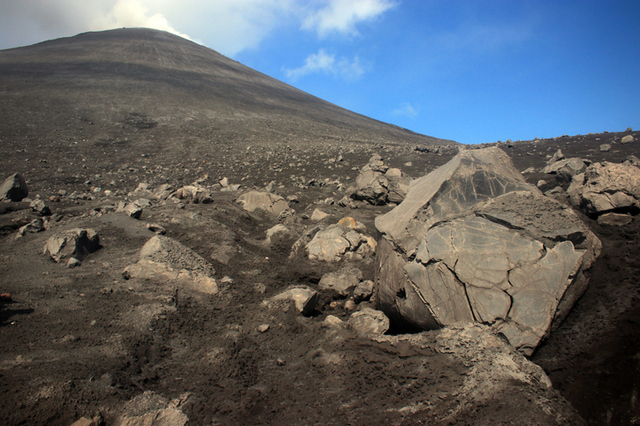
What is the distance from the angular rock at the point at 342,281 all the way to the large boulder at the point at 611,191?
2697mm

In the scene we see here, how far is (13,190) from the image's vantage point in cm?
589

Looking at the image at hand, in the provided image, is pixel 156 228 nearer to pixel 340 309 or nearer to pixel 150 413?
pixel 340 309

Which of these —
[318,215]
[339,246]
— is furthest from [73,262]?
[318,215]

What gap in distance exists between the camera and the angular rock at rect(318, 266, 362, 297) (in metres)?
4.18

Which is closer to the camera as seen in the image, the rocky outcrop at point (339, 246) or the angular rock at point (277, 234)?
the rocky outcrop at point (339, 246)

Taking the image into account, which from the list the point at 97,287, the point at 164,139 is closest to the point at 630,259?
the point at 97,287

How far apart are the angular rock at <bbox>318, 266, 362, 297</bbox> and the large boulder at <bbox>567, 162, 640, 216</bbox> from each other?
2.70 metres

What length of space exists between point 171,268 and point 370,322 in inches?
92.3

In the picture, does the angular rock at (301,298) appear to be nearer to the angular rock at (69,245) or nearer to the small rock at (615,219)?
the angular rock at (69,245)

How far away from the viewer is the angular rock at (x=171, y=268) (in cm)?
372

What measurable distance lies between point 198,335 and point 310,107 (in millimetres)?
26655

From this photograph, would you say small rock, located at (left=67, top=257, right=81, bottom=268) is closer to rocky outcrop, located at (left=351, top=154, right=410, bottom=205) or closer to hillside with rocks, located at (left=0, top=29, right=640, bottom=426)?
hillside with rocks, located at (left=0, top=29, right=640, bottom=426)

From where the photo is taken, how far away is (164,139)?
46.3ft

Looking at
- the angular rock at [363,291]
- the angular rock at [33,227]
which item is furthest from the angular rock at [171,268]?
the angular rock at [33,227]
